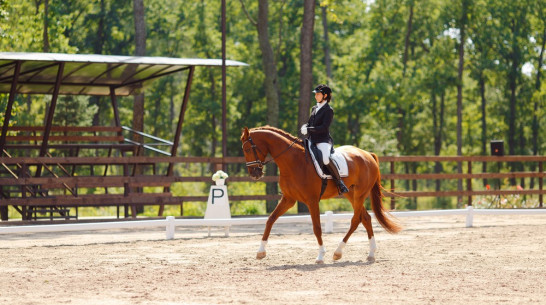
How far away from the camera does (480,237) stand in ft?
52.4

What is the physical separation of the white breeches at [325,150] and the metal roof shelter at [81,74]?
9.47 metres

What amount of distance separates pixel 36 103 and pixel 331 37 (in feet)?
66.7

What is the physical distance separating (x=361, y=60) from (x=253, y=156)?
125 feet

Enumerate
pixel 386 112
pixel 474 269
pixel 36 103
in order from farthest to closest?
pixel 386 112 < pixel 36 103 < pixel 474 269

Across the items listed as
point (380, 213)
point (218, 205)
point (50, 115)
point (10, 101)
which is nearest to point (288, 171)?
point (380, 213)

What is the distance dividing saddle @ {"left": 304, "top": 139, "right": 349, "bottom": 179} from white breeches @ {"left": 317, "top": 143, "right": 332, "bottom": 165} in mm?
57

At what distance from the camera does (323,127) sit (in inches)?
468

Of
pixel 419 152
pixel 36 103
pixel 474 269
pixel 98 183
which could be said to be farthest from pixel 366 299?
pixel 419 152

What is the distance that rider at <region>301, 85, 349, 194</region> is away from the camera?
11.9 m

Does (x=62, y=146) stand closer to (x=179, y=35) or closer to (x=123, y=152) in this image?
(x=123, y=152)

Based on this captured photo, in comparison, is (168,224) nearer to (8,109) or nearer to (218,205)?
(218,205)

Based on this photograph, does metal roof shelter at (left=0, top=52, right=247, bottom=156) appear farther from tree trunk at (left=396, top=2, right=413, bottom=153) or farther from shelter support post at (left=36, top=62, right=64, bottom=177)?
tree trunk at (left=396, top=2, right=413, bottom=153)

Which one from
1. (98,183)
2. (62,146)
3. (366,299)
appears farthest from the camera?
(62,146)

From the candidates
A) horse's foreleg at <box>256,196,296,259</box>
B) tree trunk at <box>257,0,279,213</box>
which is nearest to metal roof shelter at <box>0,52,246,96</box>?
tree trunk at <box>257,0,279,213</box>
